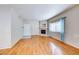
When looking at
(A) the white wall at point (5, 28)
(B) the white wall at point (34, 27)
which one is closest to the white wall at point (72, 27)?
(A) the white wall at point (5, 28)

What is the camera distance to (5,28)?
418 centimetres

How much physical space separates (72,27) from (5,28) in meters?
2.70

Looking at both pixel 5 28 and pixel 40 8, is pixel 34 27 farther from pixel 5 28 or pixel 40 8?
pixel 5 28

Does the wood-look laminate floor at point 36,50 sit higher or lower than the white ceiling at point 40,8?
→ lower

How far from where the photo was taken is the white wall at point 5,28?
4125mm

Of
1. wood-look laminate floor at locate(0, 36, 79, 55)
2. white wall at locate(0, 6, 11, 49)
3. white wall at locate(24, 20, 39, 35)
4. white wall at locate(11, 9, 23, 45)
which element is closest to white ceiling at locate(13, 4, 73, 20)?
white wall at locate(11, 9, 23, 45)

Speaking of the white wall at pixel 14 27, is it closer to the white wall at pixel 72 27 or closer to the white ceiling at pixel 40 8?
the white ceiling at pixel 40 8

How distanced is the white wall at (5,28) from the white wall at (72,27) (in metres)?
2.55

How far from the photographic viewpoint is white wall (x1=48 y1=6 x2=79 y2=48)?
13.9ft

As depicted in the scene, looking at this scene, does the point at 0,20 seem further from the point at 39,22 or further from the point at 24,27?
the point at 39,22

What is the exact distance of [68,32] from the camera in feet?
16.7

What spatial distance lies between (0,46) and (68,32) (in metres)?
2.97

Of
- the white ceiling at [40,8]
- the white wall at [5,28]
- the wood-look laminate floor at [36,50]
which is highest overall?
the white ceiling at [40,8]
